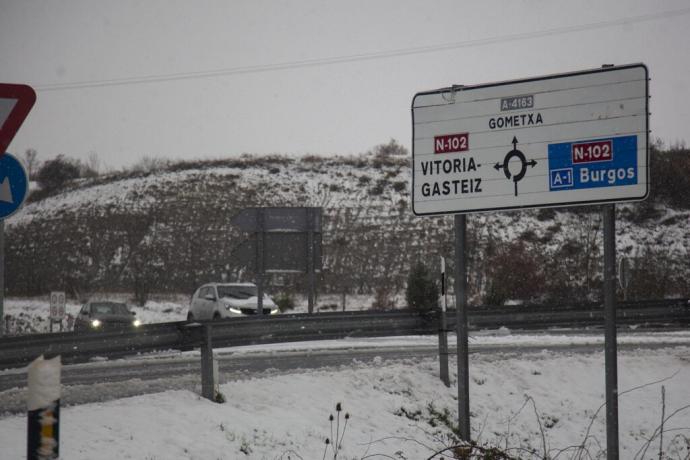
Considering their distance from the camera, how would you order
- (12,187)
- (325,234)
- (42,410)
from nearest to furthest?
(42,410) < (12,187) < (325,234)

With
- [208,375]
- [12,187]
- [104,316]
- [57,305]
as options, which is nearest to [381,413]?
[208,375]

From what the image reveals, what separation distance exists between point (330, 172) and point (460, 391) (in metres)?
53.7

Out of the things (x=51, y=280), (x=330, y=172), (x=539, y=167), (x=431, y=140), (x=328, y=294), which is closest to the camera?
(x=539, y=167)

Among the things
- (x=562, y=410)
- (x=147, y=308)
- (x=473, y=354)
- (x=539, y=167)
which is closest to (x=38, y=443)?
(x=539, y=167)

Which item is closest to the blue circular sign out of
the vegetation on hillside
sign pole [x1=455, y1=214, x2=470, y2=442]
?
sign pole [x1=455, y1=214, x2=470, y2=442]

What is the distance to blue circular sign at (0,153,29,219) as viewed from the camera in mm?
7031

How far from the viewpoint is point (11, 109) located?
5.40 m

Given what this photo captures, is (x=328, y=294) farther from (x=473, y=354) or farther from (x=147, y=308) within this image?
(x=473, y=354)

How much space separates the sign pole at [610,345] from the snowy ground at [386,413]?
0.87 feet

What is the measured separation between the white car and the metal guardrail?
1246cm

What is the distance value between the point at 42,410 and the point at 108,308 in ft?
87.2

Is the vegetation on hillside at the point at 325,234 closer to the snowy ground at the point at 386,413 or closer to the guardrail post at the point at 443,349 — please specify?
the snowy ground at the point at 386,413

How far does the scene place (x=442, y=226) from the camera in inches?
2131

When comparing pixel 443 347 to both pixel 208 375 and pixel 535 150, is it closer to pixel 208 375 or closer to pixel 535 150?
pixel 535 150
